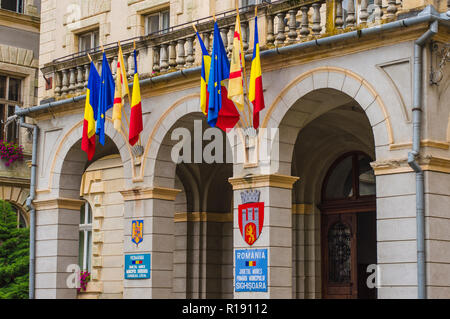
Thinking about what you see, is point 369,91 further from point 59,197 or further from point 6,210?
point 6,210

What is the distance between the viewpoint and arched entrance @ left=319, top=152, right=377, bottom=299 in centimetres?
1955

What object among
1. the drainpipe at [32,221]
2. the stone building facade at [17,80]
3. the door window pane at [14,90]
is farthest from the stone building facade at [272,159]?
the door window pane at [14,90]

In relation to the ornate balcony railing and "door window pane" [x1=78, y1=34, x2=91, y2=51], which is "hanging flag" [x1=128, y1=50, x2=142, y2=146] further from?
"door window pane" [x1=78, y1=34, x2=91, y2=51]

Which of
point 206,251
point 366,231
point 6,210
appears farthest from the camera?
point 6,210

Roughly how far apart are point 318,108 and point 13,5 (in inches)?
556

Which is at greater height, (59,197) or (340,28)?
(340,28)

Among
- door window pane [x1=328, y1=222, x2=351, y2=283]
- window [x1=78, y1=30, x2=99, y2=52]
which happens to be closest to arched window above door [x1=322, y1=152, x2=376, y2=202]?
door window pane [x1=328, y1=222, x2=351, y2=283]

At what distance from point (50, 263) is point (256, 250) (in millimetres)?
6284

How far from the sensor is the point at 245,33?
16.8 metres

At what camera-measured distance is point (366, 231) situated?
20031 mm

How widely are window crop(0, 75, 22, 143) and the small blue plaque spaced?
9.66 metres
